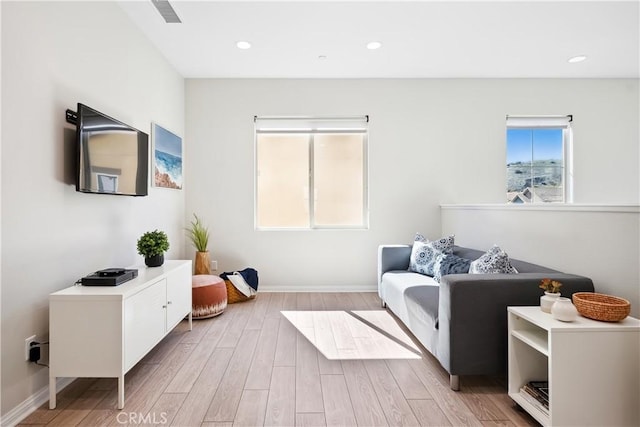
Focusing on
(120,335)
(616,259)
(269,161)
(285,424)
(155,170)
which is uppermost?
(269,161)

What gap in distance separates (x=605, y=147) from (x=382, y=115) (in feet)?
9.69

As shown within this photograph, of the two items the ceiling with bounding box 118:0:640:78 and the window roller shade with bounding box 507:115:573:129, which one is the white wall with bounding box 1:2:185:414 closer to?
the ceiling with bounding box 118:0:640:78

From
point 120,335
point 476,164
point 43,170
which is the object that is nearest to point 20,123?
point 43,170

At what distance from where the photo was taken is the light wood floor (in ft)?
5.47

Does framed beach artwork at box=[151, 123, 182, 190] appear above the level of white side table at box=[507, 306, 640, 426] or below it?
above

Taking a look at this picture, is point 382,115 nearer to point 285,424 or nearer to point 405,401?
point 405,401

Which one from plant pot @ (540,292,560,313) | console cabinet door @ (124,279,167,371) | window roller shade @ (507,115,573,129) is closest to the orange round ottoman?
console cabinet door @ (124,279,167,371)

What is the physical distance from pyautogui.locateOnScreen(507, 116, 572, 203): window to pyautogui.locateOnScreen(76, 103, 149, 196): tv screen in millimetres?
4353

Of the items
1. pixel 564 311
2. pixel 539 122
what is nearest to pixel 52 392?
pixel 564 311

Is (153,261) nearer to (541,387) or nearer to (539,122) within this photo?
(541,387)

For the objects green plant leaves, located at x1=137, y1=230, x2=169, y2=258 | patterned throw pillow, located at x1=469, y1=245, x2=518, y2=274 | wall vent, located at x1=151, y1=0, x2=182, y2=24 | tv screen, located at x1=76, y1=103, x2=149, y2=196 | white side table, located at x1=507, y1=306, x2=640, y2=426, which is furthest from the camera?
green plant leaves, located at x1=137, y1=230, x2=169, y2=258

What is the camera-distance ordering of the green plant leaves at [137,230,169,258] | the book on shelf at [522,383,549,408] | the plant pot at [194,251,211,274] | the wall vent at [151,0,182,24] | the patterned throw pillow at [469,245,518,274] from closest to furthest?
the book on shelf at [522,383,549,408] → the patterned throw pillow at [469,245,518,274] → the wall vent at [151,0,182,24] → the green plant leaves at [137,230,169,258] → the plant pot at [194,251,211,274]

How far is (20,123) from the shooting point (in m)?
1.69

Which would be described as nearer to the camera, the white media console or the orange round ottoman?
the white media console
